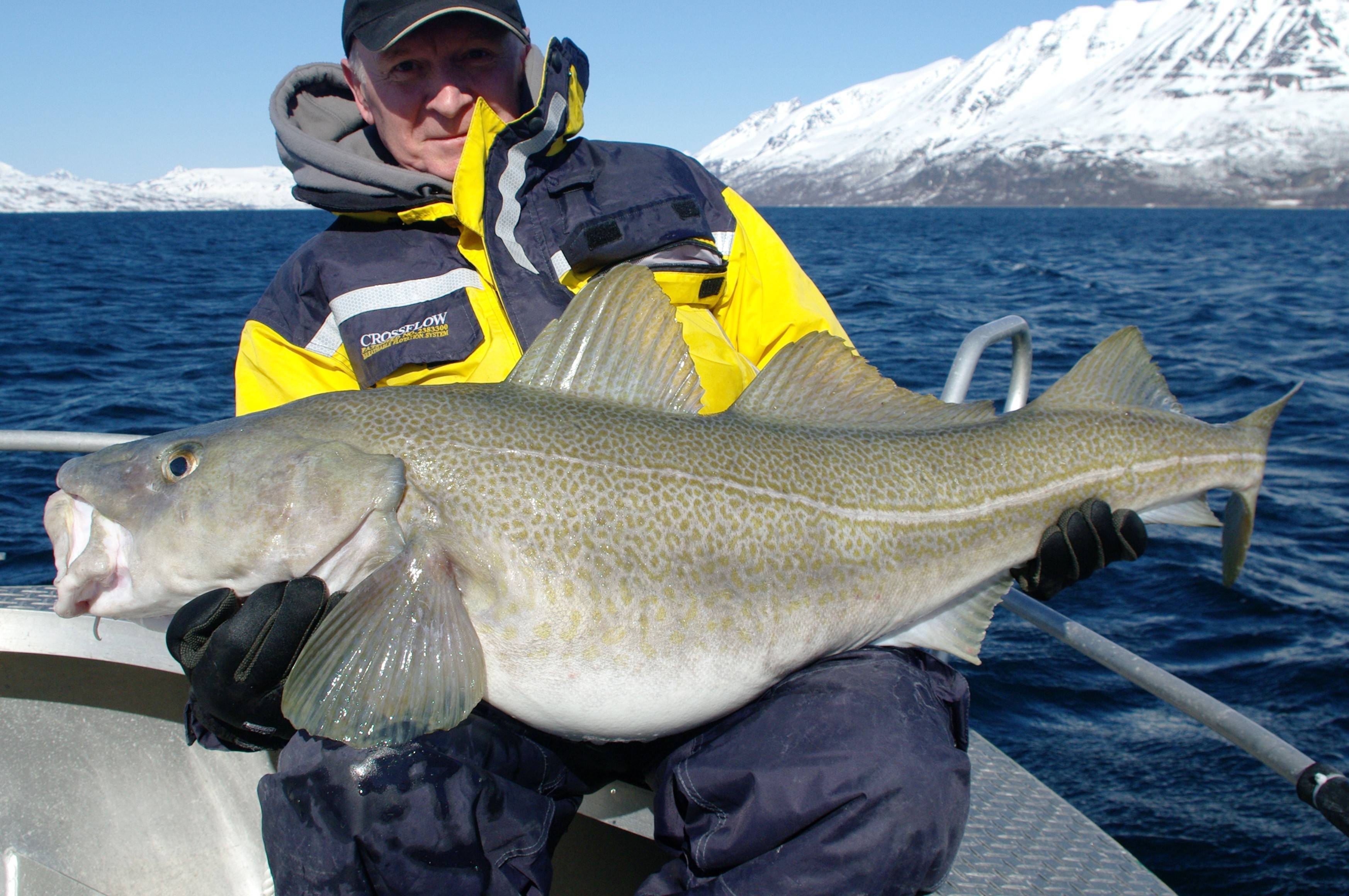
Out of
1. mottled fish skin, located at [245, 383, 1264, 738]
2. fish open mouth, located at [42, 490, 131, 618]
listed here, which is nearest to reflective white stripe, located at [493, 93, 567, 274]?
mottled fish skin, located at [245, 383, 1264, 738]

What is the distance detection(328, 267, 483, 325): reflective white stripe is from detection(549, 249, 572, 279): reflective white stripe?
27 cm

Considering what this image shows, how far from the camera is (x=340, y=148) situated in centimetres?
321

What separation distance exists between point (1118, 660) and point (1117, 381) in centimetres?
86

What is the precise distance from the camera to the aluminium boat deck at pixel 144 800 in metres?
2.84

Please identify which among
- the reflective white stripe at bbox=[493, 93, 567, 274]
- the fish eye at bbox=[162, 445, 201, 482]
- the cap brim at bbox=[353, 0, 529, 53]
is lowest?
the fish eye at bbox=[162, 445, 201, 482]

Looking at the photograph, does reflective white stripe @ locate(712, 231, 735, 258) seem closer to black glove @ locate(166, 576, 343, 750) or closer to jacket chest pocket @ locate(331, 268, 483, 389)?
jacket chest pocket @ locate(331, 268, 483, 389)

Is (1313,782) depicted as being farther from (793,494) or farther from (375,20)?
(375,20)

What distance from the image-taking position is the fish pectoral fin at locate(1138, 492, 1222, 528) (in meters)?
2.73

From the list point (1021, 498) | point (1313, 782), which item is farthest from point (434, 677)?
point (1313, 782)

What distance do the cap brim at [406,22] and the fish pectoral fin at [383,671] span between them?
6.24ft

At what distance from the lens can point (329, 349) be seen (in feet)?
9.92

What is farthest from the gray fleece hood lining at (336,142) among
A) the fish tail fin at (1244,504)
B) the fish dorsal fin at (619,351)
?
the fish tail fin at (1244,504)

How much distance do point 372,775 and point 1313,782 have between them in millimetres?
2248

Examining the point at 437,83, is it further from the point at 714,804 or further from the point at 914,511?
the point at 714,804
